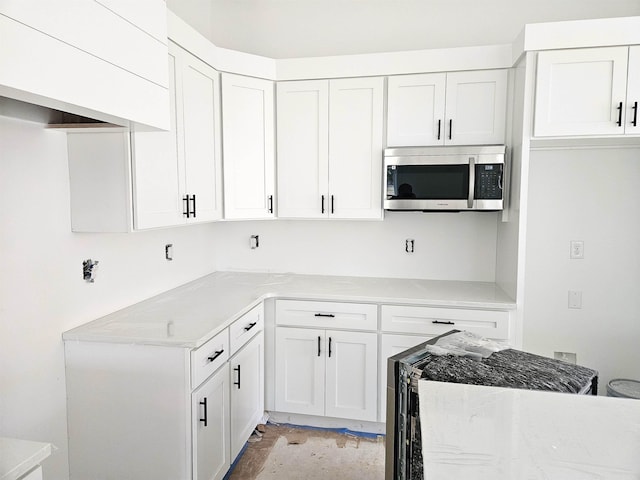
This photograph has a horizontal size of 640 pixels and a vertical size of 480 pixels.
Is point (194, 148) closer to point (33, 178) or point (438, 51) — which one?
point (33, 178)

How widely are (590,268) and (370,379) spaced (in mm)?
1599

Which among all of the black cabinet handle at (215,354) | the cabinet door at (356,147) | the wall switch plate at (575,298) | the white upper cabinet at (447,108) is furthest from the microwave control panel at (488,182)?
the black cabinet handle at (215,354)

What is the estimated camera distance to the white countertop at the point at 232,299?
6.13 ft

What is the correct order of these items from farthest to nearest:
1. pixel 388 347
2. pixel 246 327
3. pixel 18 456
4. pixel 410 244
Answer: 1. pixel 410 244
2. pixel 388 347
3. pixel 246 327
4. pixel 18 456

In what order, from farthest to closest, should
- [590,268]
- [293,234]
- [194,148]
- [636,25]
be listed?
[293,234], [590,268], [194,148], [636,25]

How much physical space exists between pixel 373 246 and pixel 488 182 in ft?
3.06

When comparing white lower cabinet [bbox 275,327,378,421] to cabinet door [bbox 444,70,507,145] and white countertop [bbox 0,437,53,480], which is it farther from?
white countertop [bbox 0,437,53,480]

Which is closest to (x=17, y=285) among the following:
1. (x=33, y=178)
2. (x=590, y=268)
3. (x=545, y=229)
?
(x=33, y=178)

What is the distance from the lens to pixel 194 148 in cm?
241

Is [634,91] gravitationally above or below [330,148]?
above

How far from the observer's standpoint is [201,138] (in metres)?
2.49

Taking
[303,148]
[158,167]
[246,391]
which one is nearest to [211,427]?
[246,391]

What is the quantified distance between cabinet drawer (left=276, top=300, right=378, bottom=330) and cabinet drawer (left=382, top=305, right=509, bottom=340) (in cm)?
10

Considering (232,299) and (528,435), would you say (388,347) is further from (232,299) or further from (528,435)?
(528,435)
